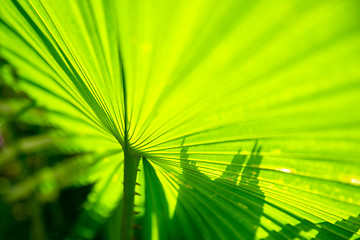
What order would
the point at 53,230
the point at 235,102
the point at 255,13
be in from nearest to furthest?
1. the point at 255,13
2. the point at 235,102
3. the point at 53,230

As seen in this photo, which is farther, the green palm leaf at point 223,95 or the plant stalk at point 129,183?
the plant stalk at point 129,183

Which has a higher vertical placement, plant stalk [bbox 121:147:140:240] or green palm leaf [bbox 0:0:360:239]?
green palm leaf [bbox 0:0:360:239]

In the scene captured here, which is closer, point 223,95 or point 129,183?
point 223,95

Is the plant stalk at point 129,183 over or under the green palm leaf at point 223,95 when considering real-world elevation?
under

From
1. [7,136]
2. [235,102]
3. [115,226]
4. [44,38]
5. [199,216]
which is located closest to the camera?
[235,102]

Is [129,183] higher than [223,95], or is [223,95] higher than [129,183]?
[223,95]

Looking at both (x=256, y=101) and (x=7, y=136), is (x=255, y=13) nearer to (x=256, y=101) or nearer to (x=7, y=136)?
(x=256, y=101)

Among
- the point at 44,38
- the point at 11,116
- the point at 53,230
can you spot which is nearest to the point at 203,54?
the point at 44,38

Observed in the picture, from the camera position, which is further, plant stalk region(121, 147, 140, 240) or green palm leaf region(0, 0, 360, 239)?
plant stalk region(121, 147, 140, 240)
